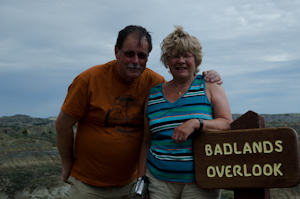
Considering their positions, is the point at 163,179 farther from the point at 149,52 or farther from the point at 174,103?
the point at 149,52

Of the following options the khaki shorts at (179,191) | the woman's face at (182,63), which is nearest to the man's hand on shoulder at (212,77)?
the woman's face at (182,63)

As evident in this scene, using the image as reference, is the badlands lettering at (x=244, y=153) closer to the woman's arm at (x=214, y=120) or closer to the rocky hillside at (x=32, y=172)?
the woman's arm at (x=214, y=120)

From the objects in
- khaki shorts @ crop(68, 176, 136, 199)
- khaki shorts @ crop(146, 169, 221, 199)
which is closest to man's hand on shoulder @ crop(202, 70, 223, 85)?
khaki shorts @ crop(146, 169, 221, 199)

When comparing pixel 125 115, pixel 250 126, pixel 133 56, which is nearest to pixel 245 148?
pixel 250 126

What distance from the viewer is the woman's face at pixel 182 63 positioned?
2682mm

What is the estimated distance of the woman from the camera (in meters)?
2.56

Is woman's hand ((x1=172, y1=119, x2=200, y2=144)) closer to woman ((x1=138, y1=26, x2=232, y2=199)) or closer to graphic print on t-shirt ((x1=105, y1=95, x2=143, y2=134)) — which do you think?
woman ((x1=138, y1=26, x2=232, y2=199))

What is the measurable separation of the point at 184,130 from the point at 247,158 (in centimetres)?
59

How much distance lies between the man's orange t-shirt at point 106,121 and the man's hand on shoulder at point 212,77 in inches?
31.0

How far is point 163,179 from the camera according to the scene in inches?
103

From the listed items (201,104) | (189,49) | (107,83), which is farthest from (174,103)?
(107,83)

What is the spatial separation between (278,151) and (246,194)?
0.51m

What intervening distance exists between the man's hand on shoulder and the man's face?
2.19ft

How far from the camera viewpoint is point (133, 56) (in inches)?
118
